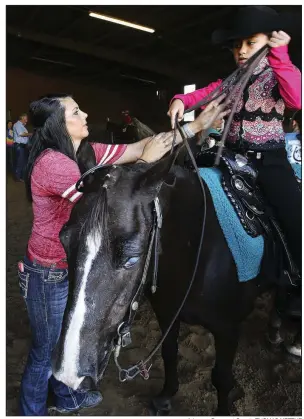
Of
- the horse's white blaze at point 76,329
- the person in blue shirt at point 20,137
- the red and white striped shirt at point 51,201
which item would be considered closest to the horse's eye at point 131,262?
the horse's white blaze at point 76,329

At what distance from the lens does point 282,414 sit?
206 cm

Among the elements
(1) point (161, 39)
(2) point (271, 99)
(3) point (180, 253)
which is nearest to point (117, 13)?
(1) point (161, 39)

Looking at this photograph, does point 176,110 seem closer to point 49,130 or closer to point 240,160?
point 240,160

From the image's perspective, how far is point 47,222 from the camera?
1574 millimetres

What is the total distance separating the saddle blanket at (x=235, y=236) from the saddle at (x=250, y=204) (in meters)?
0.03

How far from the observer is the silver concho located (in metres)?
1.57

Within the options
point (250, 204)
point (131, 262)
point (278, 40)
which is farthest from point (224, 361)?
point (278, 40)

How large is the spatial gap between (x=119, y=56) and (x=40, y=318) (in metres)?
3.16

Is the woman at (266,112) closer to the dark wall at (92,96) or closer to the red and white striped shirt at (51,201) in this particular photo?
the red and white striped shirt at (51,201)

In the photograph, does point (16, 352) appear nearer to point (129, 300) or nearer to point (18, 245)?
point (129, 300)

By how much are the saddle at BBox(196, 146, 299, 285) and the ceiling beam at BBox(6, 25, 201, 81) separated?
132 cm

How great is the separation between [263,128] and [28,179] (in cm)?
111

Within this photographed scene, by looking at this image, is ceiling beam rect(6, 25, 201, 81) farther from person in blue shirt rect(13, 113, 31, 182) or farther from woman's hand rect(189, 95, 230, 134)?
woman's hand rect(189, 95, 230, 134)

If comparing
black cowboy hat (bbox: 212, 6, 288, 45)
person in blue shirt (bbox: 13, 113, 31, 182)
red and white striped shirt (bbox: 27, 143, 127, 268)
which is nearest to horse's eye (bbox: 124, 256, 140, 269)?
red and white striped shirt (bbox: 27, 143, 127, 268)
